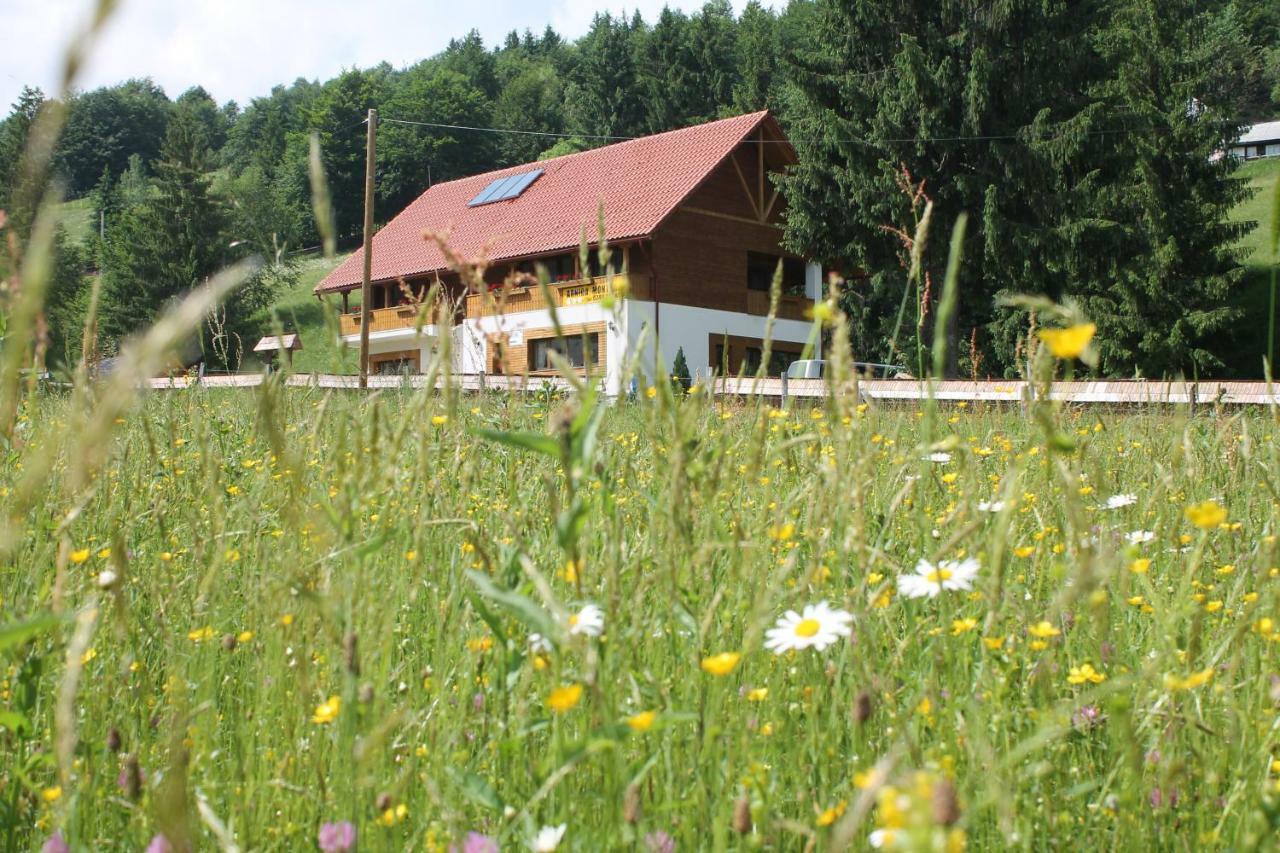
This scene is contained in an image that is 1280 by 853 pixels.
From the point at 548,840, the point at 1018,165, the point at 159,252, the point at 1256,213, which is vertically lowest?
the point at 548,840

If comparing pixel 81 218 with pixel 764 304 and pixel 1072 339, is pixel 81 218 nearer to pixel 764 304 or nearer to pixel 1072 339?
pixel 764 304

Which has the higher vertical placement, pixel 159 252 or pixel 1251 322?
pixel 159 252

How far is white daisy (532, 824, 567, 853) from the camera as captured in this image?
3.72 feet

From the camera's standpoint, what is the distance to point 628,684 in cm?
167

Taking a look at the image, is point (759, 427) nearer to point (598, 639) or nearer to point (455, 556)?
point (598, 639)

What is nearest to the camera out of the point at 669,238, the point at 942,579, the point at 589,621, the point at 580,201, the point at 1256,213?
the point at 589,621

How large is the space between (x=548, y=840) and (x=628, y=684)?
20.6 inches

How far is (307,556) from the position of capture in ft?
7.92

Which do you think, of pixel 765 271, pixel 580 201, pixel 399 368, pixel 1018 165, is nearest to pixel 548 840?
pixel 399 368

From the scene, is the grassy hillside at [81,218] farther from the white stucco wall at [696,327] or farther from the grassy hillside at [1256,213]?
the grassy hillside at [1256,213]

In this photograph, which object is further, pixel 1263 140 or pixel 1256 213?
pixel 1263 140

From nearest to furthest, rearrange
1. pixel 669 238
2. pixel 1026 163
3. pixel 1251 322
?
pixel 1026 163 → pixel 669 238 → pixel 1251 322

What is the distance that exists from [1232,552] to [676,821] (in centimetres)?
180

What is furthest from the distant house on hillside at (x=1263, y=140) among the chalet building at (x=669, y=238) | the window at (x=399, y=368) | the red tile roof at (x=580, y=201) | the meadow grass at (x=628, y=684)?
the meadow grass at (x=628, y=684)
